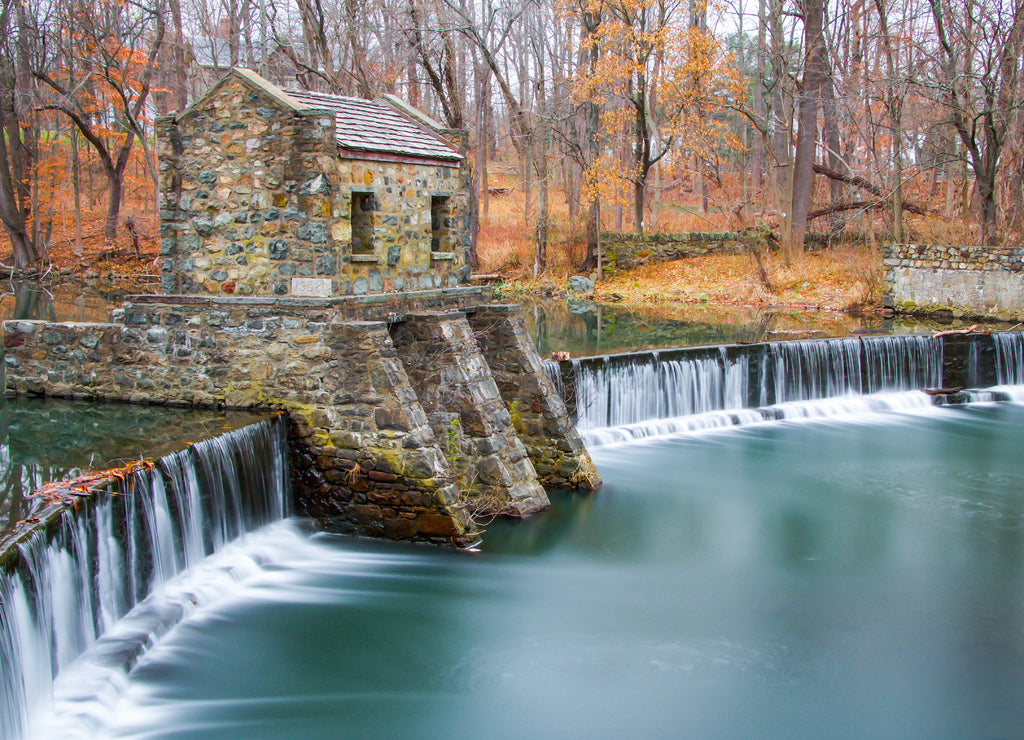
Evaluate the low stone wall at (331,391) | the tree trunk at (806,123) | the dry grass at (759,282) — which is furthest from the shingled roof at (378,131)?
the tree trunk at (806,123)

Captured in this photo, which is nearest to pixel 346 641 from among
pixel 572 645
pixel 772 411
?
pixel 572 645

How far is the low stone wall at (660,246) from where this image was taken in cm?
3041

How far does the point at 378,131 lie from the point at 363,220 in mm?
1161

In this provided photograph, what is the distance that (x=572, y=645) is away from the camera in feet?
26.7

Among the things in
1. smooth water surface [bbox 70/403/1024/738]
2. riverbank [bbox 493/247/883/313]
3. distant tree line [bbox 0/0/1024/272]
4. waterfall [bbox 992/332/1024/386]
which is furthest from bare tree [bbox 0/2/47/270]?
waterfall [bbox 992/332/1024/386]

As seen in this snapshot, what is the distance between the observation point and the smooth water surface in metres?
7.03

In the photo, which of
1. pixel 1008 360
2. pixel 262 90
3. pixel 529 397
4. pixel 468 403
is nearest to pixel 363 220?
pixel 262 90

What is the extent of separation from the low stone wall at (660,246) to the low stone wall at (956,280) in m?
6.68

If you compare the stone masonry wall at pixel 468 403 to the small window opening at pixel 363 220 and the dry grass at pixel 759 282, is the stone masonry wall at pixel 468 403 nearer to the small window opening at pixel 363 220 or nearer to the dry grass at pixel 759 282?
the small window opening at pixel 363 220

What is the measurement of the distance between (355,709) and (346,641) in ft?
3.50

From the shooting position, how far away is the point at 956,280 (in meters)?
22.8

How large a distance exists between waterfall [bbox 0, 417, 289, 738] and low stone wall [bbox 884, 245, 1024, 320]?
1835 cm

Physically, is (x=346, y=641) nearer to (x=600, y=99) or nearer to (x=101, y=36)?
(x=600, y=99)

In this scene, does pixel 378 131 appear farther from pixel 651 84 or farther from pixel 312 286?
pixel 651 84
